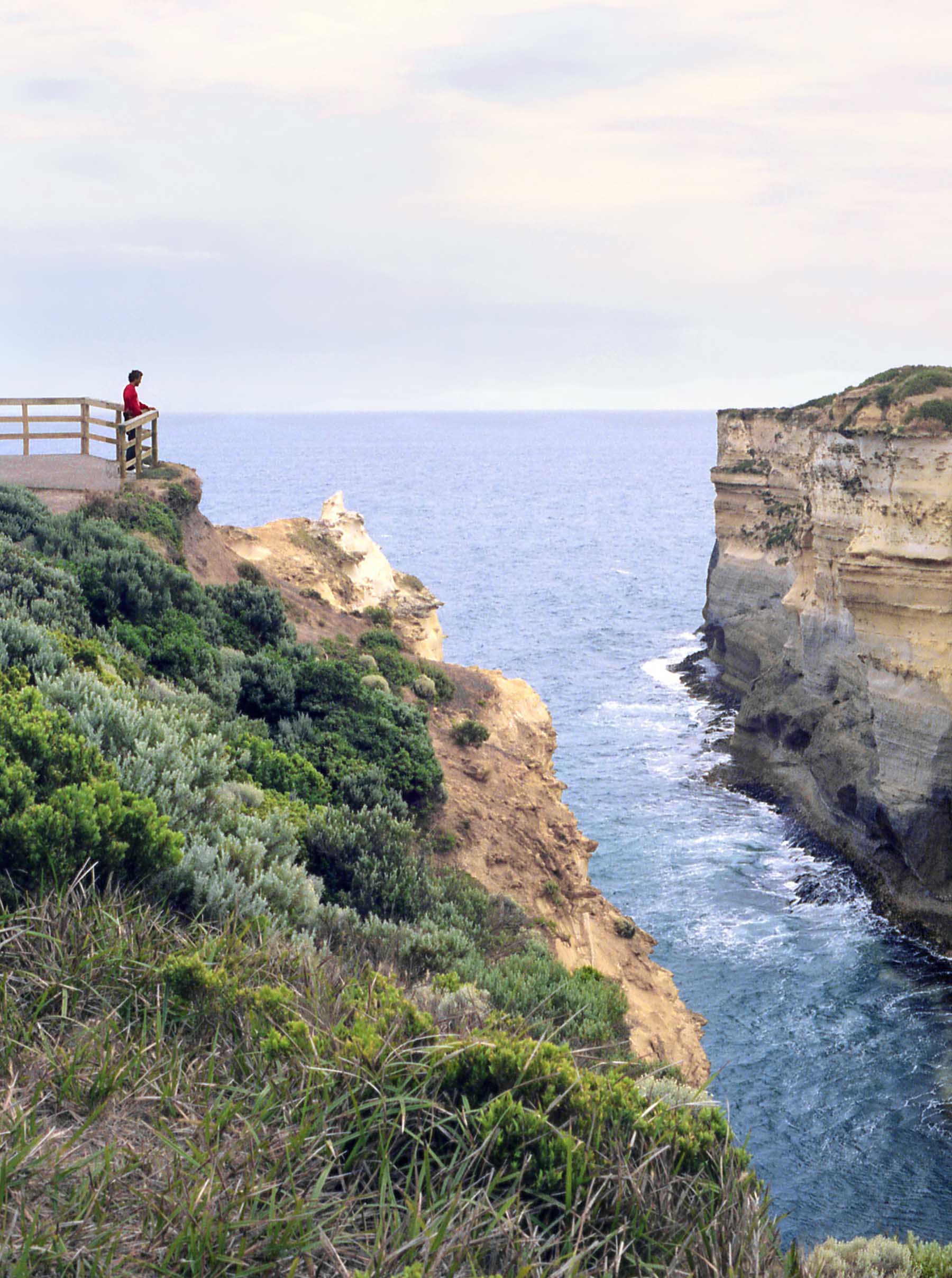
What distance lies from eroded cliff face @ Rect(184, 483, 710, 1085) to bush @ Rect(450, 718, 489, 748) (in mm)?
161

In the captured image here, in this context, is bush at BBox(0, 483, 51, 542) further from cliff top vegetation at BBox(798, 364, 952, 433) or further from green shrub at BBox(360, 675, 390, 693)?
cliff top vegetation at BBox(798, 364, 952, 433)

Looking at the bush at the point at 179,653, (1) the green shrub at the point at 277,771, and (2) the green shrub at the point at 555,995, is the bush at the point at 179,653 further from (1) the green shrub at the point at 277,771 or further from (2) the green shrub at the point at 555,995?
(2) the green shrub at the point at 555,995

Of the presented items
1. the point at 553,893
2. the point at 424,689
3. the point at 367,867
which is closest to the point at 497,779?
the point at 424,689

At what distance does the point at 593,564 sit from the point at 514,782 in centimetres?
7197

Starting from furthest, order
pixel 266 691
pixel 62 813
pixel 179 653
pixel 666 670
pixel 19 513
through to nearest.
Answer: pixel 666 670, pixel 19 513, pixel 266 691, pixel 179 653, pixel 62 813

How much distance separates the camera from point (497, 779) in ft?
76.2

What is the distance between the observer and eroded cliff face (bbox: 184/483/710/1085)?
18.5m

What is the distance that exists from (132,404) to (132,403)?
45mm

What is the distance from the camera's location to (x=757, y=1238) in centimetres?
591

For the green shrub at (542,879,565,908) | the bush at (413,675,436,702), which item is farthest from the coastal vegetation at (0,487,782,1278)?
the bush at (413,675,436,702)

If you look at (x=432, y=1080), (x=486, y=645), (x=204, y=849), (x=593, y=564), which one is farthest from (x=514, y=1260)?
(x=593, y=564)

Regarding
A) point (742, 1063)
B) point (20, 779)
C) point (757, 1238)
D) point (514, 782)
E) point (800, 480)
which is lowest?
point (742, 1063)

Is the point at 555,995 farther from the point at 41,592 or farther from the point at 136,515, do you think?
the point at 136,515

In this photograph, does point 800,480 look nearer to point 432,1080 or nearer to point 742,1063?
point 742,1063
